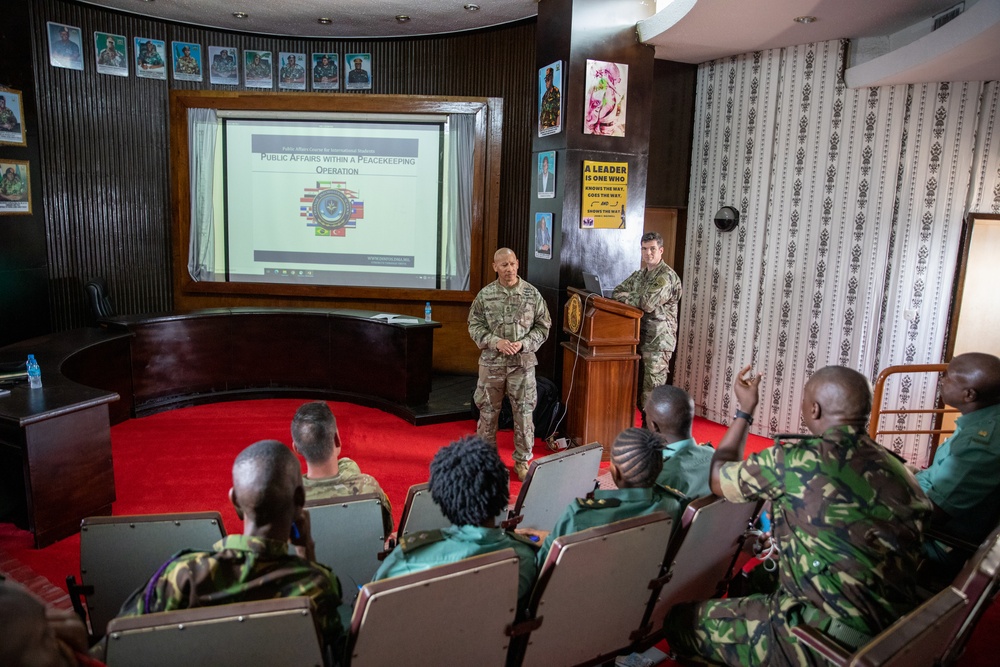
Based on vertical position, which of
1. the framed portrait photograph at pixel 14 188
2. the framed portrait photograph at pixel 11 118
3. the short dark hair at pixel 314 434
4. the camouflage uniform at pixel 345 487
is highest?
the framed portrait photograph at pixel 11 118

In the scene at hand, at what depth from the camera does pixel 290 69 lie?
6844mm

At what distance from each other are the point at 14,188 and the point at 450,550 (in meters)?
6.01

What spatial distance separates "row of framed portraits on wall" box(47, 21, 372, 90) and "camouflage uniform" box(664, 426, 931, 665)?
6.18m

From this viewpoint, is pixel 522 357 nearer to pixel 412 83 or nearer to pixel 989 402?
pixel 989 402

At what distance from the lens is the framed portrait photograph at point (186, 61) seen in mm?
6570

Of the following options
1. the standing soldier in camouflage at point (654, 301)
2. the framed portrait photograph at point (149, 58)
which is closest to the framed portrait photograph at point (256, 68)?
the framed portrait photograph at point (149, 58)

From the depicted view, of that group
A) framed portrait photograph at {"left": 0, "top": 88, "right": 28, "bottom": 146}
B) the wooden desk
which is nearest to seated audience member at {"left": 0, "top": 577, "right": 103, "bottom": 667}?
the wooden desk

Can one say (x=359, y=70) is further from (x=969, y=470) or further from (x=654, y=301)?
(x=969, y=470)

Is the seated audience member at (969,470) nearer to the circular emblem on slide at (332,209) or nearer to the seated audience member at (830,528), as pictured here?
the seated audience member at (830,528)

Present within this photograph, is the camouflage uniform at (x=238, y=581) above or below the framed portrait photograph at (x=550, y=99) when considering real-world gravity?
below

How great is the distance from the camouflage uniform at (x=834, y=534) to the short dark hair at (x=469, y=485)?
2.38 feet

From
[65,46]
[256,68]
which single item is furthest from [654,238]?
[65,46]

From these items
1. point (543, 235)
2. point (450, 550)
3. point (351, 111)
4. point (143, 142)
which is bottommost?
point (450, 550)

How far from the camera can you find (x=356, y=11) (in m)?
5.91
